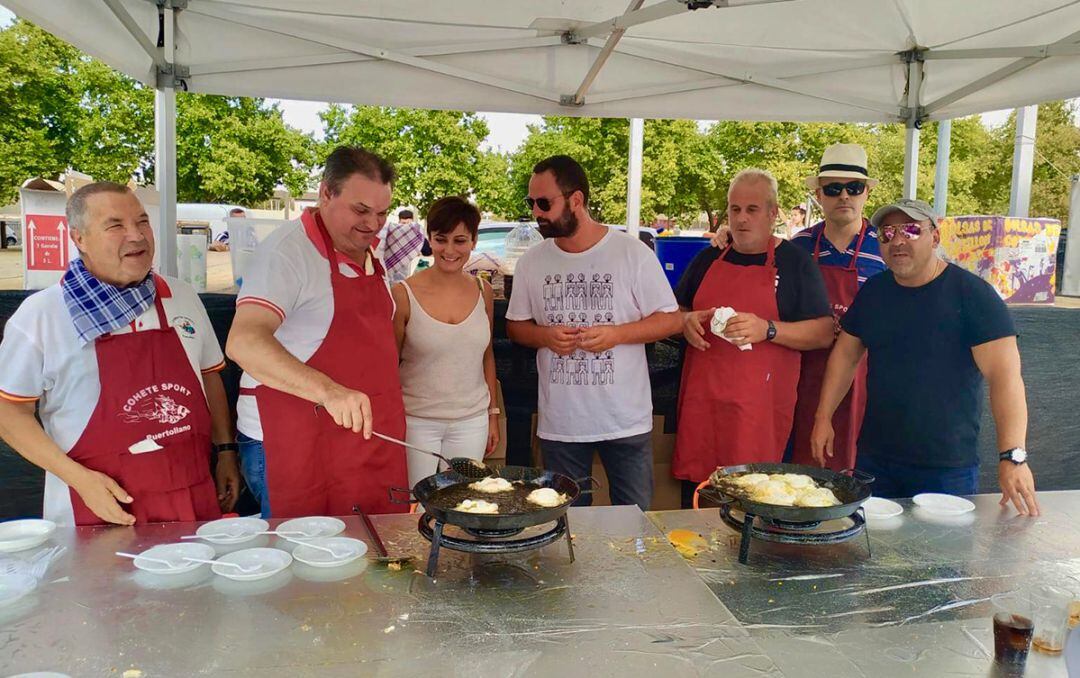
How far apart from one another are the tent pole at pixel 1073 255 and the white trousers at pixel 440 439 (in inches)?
265

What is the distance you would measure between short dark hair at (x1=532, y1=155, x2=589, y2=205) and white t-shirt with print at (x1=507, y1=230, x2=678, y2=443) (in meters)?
0.25

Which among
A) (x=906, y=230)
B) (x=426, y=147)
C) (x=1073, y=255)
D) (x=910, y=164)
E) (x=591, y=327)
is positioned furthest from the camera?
(x=426, y=147)

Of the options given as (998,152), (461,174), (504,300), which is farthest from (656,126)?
(504,300)

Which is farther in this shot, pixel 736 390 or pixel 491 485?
pixel 736 390

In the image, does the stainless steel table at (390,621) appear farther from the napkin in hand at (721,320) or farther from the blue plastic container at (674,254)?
the blue plastic container at (674,254)

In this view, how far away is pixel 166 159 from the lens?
154 inches

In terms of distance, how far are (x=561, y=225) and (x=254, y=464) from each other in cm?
152

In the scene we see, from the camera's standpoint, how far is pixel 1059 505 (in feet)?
8.23

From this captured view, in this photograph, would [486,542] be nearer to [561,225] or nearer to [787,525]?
[787,525]

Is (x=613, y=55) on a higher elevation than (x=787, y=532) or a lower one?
higher

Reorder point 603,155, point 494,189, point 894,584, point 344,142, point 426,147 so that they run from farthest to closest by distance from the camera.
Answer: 1. point 494,189
2. point 344,142
3. point 426,147
4. point 603,155
5. point 894,584

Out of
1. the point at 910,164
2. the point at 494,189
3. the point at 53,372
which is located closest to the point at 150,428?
the point at 53,372

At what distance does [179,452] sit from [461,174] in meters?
20.4

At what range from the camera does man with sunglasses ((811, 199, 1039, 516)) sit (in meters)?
2.56
